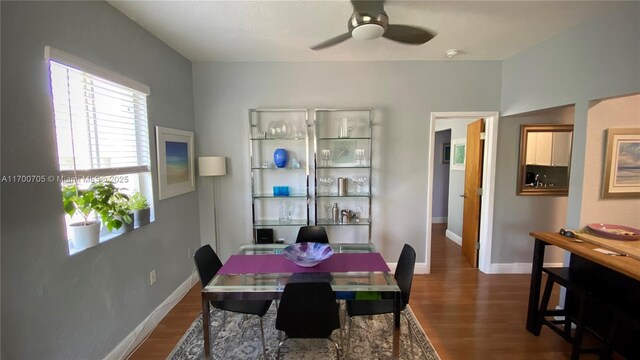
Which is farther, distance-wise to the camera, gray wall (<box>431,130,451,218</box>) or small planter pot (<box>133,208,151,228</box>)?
gray wall (<box>431,130,451,218</box>)

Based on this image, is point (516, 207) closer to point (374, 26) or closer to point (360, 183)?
point (360, 183)

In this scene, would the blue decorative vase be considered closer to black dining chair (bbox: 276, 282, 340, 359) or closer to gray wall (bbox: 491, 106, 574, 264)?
black dining chair (bbox: 276, 282, 340, 359)

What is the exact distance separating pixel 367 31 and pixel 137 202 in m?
2.24

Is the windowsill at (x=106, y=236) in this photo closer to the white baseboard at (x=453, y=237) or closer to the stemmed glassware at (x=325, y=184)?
the stemmed glassware at (x=325, y=184)

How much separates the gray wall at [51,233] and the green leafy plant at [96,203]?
6 cm

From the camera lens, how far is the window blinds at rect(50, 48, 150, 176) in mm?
1577

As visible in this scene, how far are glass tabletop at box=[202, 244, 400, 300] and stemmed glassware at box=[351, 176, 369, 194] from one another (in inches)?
59.8

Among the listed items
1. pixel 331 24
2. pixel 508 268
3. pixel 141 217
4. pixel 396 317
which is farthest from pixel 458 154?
pixel 141 217

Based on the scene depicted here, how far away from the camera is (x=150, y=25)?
2234 mm

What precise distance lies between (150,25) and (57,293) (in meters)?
2.14

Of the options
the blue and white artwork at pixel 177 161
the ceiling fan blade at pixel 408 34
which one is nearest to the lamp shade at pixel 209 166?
the blue and white artwork at pixel 177 161

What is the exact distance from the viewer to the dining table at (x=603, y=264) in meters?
1.62

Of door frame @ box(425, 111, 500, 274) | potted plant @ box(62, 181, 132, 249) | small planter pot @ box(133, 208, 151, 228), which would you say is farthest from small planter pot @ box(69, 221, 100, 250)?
door frame @ box(425, 111, 500, 274)

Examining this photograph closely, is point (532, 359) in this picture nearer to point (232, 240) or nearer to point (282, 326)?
point (282, 326)
